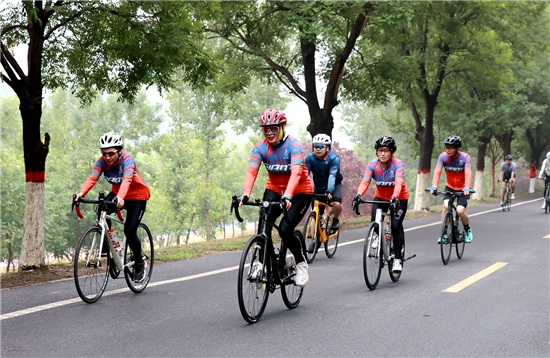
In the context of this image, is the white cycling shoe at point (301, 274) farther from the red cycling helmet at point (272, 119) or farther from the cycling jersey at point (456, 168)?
the cycling jersey at point (456, 168)

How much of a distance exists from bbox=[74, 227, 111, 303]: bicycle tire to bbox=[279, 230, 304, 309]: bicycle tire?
7.40 ft

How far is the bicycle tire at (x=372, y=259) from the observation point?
24.3 feet

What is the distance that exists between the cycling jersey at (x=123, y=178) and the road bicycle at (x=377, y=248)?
296cm

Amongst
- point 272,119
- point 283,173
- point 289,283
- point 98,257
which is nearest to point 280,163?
point 283,173

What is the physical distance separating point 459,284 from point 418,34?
16667 millimetres

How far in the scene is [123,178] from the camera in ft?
22.1

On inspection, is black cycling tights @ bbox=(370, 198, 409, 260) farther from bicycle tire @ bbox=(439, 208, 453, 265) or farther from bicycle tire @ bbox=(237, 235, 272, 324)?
bicycle tire @ bbox=(237, 235, 272, 324)

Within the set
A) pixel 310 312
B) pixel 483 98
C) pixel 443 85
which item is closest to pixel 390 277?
pixel 310 312

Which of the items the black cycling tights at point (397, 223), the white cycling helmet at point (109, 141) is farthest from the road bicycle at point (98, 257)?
the black cycling tights at point (397, 223)

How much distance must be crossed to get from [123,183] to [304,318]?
2.75 meters

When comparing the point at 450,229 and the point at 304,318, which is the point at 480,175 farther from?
the point at 304,318

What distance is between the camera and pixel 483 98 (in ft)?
104

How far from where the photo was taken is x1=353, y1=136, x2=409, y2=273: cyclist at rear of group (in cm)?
784

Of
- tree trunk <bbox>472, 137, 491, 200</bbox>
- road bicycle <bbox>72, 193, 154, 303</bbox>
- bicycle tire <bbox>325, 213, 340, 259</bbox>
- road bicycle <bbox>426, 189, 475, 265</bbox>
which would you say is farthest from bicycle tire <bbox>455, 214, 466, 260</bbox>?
tree trunk <bbox>472, 137, 491, 200</bbox>
